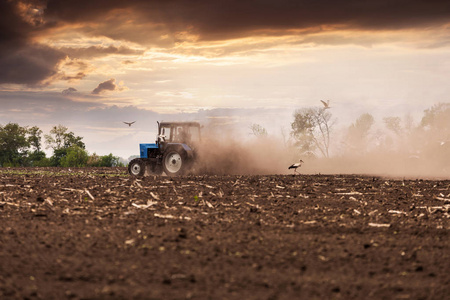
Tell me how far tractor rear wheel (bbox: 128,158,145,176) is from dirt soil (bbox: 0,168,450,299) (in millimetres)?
13230

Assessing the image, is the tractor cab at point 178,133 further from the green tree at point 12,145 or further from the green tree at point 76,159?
the green tree at point 12,145

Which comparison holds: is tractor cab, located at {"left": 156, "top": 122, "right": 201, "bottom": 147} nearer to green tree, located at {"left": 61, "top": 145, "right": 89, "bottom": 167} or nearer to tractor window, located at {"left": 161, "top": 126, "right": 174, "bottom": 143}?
tractor window, located at {"left": 161, "top": 126, "right": 174, "bottom": 143}

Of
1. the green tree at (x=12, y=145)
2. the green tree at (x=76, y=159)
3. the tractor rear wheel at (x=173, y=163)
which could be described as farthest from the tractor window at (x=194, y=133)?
the green tree at (x=12, y=145)

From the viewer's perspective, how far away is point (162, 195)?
1478 cm

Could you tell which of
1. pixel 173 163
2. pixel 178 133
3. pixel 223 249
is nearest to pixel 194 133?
pixel 178 133

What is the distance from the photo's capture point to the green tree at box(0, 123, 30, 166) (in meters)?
56.3

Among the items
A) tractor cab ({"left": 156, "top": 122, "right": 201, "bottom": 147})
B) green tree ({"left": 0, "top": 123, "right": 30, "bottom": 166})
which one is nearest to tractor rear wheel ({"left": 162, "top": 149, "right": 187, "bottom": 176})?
tractor cab ({"left": 156, "top": 122, "right": 201, "bottom": 147})

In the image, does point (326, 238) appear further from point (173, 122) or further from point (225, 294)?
point (173, 122)

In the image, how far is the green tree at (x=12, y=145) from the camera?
5634cm

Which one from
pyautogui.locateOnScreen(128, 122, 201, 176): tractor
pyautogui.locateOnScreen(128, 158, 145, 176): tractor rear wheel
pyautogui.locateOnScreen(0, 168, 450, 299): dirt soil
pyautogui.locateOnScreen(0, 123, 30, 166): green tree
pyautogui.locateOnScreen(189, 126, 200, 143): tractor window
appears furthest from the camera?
pyautogui.locateOnScreen(0, 123, 30, 166): green tree

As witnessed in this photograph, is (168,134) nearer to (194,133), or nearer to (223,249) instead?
(194,133)

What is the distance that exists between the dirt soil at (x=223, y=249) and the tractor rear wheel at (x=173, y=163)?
11.9 metres

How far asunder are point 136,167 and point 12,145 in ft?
120

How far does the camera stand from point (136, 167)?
2733cm
